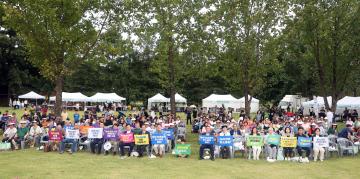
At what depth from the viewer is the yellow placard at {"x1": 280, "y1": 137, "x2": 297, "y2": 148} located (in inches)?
591

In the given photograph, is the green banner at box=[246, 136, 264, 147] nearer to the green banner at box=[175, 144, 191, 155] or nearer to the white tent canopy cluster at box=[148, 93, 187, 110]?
the green banner at box=[175, 144, 191, 155]

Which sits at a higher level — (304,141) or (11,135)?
(11,135)

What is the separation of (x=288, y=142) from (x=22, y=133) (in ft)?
34.6

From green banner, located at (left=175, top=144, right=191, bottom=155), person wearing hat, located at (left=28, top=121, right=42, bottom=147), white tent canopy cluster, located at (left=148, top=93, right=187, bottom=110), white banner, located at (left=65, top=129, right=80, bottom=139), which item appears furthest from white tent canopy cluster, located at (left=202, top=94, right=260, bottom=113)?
green banner, located at (left=175, top=144, right=191, bottom=155)

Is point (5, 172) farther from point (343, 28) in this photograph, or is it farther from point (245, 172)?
point (343, 28)

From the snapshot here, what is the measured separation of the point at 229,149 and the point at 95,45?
13.6m

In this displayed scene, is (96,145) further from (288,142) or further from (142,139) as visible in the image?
(288,142)

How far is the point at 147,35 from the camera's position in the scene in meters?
26.0

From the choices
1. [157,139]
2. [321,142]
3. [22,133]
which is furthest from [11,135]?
[321,142]

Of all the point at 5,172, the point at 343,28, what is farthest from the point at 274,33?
the point at 5,172

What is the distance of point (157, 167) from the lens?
13219 mm

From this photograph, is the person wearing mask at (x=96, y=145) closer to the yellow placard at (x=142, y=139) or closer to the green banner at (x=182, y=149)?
the yellow placard at (x=142, y=139)

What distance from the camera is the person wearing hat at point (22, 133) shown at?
17.6 meters

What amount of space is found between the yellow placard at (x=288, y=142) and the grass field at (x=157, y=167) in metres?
0.77
